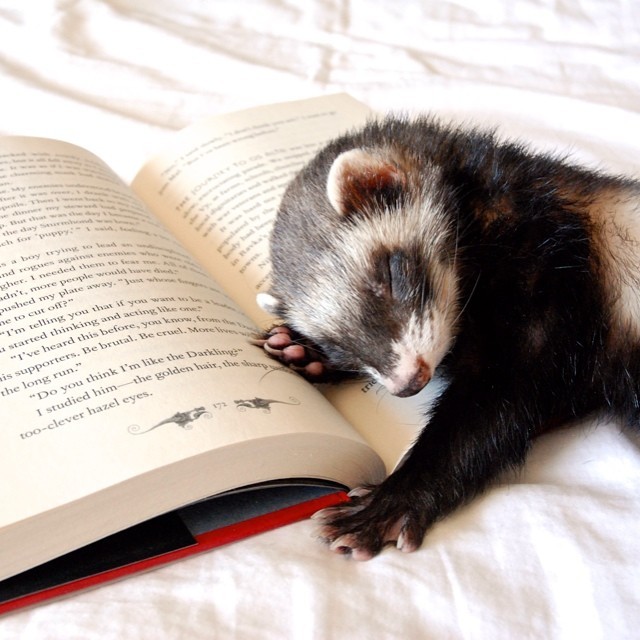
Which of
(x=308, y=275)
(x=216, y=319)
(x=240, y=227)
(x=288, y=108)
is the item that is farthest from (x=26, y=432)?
(x=288, y=108)

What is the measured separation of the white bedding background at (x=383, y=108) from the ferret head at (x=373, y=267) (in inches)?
8.8

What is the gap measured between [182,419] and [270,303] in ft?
1.17

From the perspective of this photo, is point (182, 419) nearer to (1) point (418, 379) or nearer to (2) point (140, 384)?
(2) point (140, 384)

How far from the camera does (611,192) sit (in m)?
1.17

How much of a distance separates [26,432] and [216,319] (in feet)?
1.05

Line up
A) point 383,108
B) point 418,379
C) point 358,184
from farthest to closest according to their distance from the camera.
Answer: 1. point 383,108
2. point 358,184
3. point 418,379

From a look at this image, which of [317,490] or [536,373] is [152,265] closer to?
[317,490]

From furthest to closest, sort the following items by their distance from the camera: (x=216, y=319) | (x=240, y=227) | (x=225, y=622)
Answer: (x=240, y=227)
(x=216, y=319)
(x=225, y=622)

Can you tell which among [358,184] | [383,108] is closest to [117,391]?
[358,184]

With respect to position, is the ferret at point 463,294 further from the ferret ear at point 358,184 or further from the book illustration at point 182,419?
the book illustration at point 182,419

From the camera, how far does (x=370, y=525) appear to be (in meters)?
0.91

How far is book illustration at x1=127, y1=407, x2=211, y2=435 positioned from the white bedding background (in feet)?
0.49

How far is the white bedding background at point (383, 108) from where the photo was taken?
2.56ft

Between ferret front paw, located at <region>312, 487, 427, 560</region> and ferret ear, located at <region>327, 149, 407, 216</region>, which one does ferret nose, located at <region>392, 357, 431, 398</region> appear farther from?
ferret ear, located at <region>327, 149, 407, 216</region>
